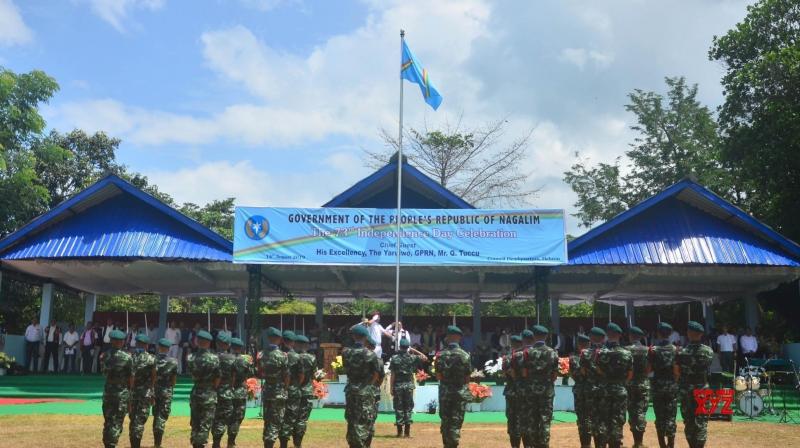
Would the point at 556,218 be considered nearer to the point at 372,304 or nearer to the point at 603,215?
the point at 603,215

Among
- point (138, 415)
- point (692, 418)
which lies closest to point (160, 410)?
point (138, 415)

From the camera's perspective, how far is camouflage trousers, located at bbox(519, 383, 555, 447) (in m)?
9.38

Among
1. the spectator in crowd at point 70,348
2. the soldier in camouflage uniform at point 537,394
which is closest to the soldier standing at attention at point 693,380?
the soldier in camouflage uniform at point 537,394

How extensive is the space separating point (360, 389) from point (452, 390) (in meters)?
1.28

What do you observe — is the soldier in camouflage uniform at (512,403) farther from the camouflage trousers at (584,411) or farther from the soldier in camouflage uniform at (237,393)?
the soldier in camouflage uniform at (237,393)

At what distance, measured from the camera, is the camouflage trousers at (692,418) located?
9.43m

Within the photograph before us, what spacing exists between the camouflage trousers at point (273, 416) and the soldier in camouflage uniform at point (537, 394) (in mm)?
3273

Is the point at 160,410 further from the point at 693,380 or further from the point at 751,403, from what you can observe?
the point at 751,403

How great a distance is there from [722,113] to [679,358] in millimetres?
18214

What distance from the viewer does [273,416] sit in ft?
31.4

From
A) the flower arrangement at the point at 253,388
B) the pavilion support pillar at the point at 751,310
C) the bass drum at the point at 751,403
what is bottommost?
the bass drum at the point at 751,403

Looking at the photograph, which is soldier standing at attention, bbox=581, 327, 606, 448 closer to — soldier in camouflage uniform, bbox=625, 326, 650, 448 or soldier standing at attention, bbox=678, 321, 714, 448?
soldier in camouflage uniform, bbox=625, 326, 650, 448

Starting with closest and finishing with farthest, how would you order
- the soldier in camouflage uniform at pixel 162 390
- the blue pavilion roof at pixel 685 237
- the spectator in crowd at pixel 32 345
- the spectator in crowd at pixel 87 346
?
1. the soldier in camouflage uniform at pixel 162 390
2. the blue pavilion roof at pixel 685 237
3. the spectator in crowd at pixel 32 345
4. the spectator in crowd at pixel 87 346

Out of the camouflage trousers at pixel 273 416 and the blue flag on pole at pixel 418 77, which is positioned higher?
the blue flag on pole at pixel 418 77
